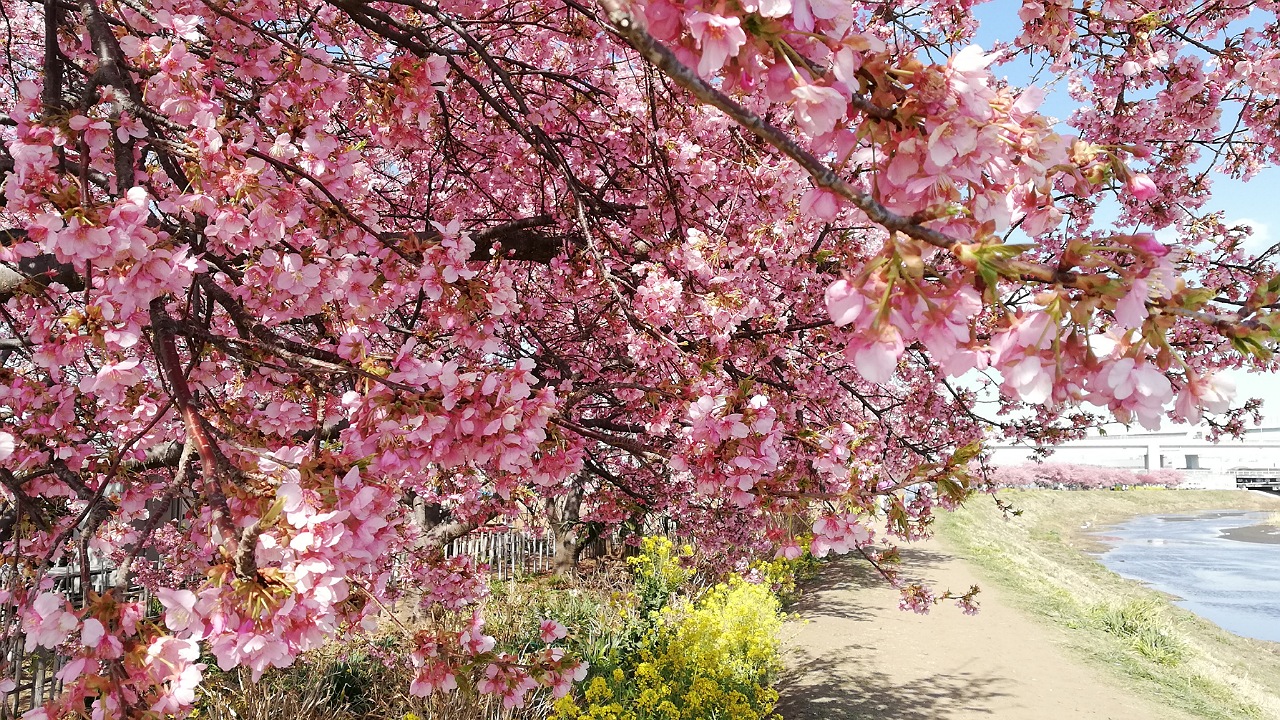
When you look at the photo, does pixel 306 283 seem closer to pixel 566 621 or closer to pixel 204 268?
pixel 204 268

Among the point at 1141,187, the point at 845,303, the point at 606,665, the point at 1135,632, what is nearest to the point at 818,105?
the point at 845,303

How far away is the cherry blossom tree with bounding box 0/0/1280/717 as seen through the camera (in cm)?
99

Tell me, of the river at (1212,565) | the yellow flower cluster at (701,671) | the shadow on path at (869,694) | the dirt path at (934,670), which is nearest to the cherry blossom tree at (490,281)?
the yellow flower cluster at (701,671)

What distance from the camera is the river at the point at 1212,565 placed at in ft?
61.4

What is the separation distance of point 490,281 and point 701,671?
4550 mm

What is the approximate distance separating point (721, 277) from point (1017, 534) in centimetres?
3129

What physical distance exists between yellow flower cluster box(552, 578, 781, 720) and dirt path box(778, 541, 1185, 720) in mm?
601

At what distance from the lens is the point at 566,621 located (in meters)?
7.14

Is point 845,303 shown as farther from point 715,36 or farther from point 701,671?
point 701,671

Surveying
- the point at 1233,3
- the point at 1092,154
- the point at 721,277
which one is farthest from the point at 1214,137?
the point at 1092,154

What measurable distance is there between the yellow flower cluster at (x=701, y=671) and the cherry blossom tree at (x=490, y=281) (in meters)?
1.46

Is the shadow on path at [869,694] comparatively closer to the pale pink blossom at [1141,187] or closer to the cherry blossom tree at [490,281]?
the cherry blossom tree at [490,281]


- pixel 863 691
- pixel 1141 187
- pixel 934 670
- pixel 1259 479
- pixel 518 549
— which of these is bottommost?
pixel 1259 479

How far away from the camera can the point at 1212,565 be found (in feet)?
87.5
